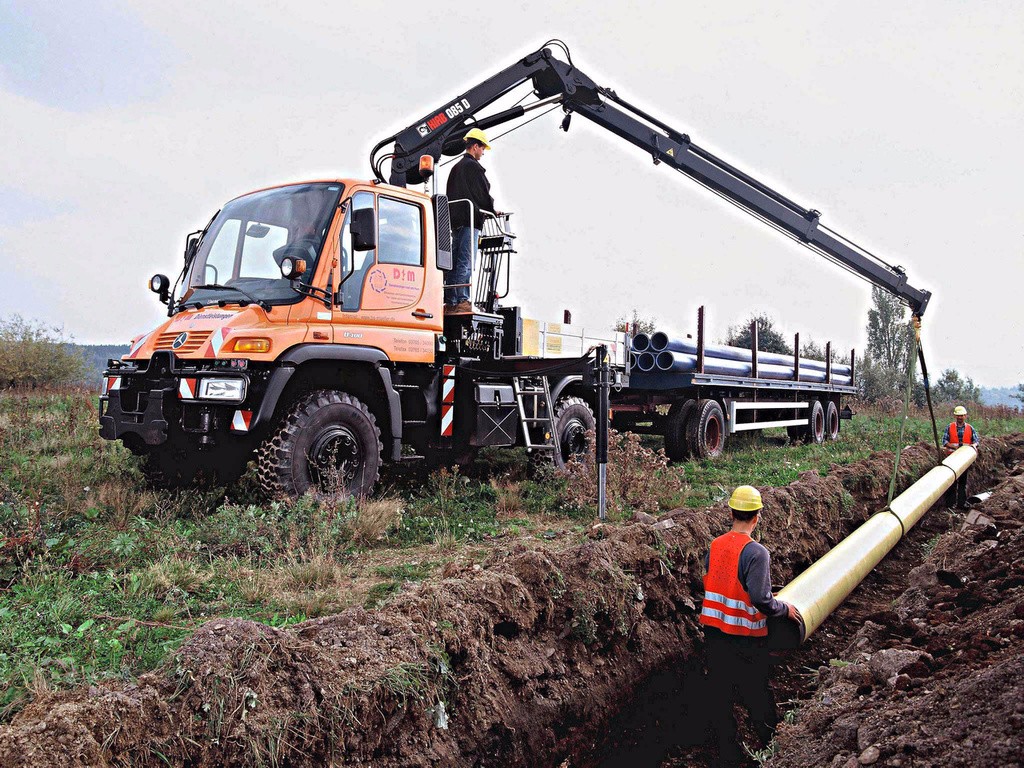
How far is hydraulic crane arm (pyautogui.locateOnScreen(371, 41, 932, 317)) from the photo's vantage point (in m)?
9.49

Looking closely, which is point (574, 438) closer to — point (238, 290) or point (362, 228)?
point (362, 228)

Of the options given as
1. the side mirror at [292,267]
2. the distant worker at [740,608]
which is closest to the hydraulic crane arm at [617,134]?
the side mirror at [292,267]

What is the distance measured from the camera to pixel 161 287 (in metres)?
7.71

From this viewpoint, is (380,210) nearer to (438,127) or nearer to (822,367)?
(438,127)

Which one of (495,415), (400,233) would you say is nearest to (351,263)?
(400,233)

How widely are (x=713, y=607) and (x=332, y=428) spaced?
12.1ft

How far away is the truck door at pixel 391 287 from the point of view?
270 inches

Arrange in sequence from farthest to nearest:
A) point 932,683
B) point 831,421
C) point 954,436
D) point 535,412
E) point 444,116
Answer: point 831,421 → point 954,436 → point 444,116 → point 535,412 → point 932,683

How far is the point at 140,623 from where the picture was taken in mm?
3633

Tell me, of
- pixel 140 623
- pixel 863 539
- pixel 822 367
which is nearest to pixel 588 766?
pixel 140 623

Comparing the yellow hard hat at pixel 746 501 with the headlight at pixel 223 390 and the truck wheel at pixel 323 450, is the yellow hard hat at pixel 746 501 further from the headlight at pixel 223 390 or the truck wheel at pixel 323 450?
the headlight at pixel 223 390

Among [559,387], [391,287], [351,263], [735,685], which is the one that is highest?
[351,263]

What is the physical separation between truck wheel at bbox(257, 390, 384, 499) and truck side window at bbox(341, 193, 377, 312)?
2.83 ft

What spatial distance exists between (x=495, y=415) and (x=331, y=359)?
2051 mm
